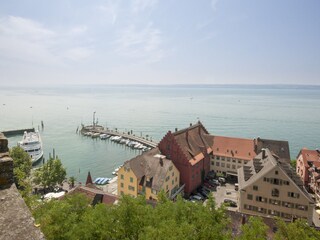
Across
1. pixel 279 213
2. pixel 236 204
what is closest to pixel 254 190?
pixel 279 213

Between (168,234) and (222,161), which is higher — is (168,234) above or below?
above

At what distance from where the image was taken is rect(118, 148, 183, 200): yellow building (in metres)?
46.2

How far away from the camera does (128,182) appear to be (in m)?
48.1

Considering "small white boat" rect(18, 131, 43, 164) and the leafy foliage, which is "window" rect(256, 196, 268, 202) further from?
"small white boat" rect(18, 131, 43, 164)

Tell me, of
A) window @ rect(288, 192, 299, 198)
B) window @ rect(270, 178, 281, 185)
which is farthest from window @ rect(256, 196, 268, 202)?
window @ rect(288, 192, 299, 198)

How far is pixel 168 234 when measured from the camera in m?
12.5

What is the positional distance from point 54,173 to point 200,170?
32.2 meters

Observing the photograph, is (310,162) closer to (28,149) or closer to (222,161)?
(222,161)

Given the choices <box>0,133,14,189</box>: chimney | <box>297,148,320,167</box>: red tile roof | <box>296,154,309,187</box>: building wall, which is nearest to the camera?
<box>0,133,14,189</box>: chimney

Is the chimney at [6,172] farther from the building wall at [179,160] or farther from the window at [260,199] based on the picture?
the building wall at [179,160]

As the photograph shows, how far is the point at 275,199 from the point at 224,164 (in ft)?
Answer: 75.6

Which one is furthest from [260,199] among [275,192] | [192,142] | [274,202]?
[192,142]

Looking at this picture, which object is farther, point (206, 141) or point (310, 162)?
point (206, 141)

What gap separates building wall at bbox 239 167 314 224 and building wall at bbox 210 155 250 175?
2002 cm
